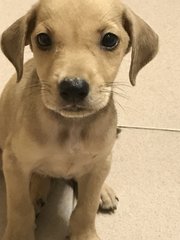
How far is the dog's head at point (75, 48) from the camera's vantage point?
135 centimetres

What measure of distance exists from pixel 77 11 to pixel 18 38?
0.64ft

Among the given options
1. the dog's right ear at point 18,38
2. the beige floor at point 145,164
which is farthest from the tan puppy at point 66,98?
the beige floor at point 145,164

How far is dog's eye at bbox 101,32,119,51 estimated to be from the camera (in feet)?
4.62

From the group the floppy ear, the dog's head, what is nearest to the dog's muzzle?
the dog's head

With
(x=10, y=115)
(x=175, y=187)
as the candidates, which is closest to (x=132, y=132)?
(x=175, y=187)

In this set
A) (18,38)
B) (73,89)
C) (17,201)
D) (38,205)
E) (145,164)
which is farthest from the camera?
(145,164)

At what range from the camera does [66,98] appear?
1365mm

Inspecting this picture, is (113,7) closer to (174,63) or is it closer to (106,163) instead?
(106,163)

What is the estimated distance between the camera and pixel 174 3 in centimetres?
285

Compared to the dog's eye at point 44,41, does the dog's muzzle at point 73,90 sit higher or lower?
lower

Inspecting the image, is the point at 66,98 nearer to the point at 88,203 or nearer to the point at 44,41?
the point at 44,41

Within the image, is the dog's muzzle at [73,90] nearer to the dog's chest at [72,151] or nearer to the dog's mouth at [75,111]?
the dog's mouth at [75,111]

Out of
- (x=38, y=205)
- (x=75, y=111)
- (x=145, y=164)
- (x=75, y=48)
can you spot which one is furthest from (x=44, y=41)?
(x=145, y=164)

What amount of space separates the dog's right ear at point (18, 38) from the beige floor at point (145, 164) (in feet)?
2.00
